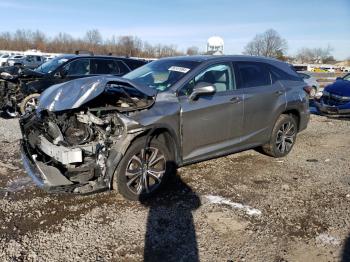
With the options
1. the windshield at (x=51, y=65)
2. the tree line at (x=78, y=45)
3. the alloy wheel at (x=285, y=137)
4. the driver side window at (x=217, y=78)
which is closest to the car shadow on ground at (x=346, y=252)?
the driver side window at (x=217, y=78)

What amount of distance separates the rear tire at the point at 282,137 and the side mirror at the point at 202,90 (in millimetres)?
2124

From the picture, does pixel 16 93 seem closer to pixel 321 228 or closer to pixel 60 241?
pixel 60 241

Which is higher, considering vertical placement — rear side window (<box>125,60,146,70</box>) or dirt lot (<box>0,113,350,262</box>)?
rear side window (<box>125,60,146,70</box>)

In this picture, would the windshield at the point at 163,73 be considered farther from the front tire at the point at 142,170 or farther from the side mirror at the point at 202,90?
the front tire at the point at 142,170

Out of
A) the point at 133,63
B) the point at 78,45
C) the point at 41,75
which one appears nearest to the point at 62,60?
the point at 41,75

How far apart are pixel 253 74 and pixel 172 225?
122 inches

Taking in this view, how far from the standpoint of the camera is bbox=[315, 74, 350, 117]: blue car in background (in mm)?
10412

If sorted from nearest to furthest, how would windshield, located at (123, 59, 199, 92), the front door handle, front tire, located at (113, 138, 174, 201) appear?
front tire, located at (113, 138, 174, 201)
windshield, located at (123, 59, 199, 92)
the front door handle

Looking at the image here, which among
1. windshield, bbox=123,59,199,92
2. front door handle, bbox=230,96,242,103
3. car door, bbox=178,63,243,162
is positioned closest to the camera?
car door, bbox=178,63,243,162

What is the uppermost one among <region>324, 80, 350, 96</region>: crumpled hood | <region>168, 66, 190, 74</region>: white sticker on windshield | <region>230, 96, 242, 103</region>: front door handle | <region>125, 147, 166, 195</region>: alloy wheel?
<region>168, 66, 190, 74</region>: white sticker on windshield

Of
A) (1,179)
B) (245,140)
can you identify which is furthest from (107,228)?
(245,140)

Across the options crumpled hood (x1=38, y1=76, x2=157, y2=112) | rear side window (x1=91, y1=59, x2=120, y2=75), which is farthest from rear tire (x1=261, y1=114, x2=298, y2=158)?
rear side window (x1=91, y1=59, x2=120, y2=75)

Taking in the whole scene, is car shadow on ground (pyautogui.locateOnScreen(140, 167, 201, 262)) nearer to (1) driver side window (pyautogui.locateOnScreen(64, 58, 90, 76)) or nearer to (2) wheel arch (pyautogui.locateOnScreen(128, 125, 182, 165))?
(2) wheel arch (pyautogui.locateOnScreen(128, 125, 182, 165))

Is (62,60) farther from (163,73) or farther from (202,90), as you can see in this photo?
(202,90)
